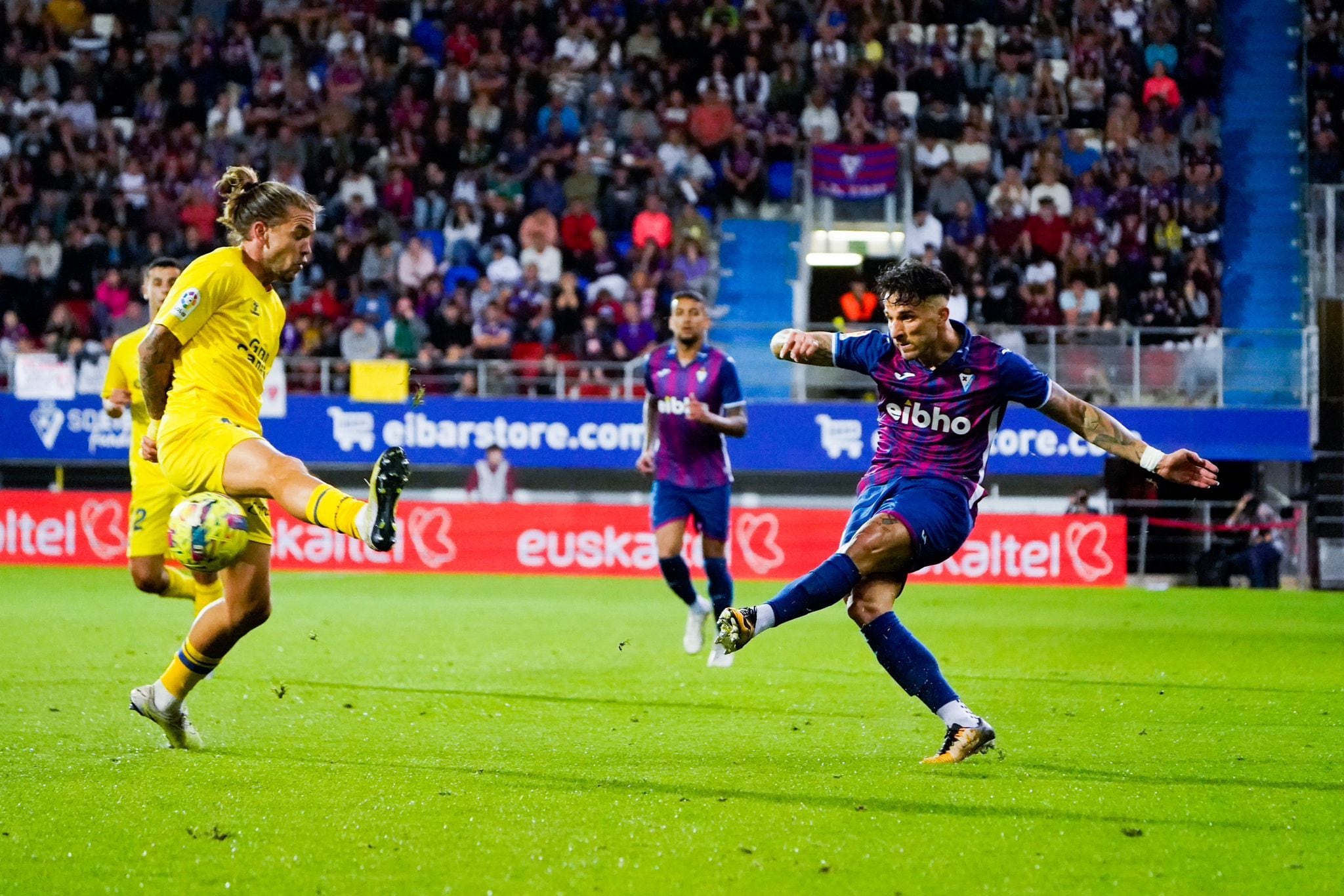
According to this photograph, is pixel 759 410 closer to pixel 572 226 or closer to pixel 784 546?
pixel 784 546

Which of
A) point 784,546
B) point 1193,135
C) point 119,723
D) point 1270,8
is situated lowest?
point 784,546

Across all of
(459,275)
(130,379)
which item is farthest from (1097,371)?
(130,379)

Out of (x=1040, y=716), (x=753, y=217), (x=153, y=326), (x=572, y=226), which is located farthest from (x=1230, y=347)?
(x=153, y=326)

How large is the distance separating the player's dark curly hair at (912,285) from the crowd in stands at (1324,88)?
20.2 meters

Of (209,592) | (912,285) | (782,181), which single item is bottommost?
(209,592)

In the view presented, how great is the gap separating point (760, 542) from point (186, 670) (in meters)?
14.5

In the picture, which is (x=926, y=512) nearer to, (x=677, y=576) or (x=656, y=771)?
(x=656, y=771)

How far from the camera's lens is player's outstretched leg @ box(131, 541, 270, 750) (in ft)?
22.2

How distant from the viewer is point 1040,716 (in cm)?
844

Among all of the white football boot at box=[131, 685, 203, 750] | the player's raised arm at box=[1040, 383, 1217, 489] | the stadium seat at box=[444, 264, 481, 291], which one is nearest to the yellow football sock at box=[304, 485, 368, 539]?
the white football boot at box=[131, 685, 203, 750]

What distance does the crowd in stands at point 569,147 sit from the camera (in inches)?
929

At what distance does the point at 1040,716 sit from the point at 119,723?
14.6 ft

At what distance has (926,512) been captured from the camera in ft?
22.3

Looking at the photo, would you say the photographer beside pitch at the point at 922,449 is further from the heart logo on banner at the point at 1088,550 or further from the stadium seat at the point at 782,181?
the stadium seat at the point at 782,181
